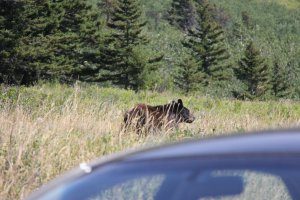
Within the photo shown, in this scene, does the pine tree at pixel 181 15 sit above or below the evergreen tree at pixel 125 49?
above

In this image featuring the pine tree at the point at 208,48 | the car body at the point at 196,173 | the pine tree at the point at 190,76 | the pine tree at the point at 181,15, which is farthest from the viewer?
the pine tree at the point at 181,15

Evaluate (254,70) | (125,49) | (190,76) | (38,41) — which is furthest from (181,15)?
(38,41)

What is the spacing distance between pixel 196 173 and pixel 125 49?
50294 millimetres

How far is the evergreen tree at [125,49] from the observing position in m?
52.1

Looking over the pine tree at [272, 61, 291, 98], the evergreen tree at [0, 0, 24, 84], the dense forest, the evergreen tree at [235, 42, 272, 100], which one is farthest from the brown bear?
the pine tree at [272, 61, 291, 98]

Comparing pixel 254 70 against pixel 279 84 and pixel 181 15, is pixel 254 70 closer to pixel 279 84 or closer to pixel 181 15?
pixel 279 84

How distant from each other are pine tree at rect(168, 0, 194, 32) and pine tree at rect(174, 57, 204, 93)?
108 feet

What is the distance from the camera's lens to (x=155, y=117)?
812 cm

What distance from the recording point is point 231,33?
92.9 m

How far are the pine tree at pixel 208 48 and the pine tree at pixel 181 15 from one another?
87.7ft

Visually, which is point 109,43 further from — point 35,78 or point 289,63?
point 289,63

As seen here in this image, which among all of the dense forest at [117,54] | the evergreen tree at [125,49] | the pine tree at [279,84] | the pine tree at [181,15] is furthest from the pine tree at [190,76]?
the pine tree at [181,15]

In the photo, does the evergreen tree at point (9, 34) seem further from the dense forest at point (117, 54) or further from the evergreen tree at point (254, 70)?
the evergreen tree at point (254, 70)

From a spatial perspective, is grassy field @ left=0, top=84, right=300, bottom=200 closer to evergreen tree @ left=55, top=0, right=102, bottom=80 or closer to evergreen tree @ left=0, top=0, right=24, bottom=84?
evergreen tree @ left=0, top=0, right=24, bottom=84
